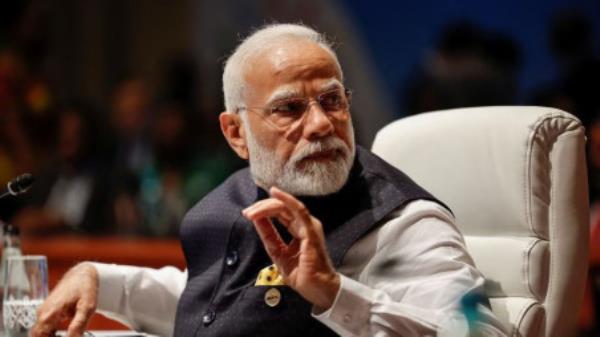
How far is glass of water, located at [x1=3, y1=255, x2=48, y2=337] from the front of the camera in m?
2.44

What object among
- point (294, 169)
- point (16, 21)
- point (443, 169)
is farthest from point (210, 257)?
point (16, 21)

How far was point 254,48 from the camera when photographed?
2344mm

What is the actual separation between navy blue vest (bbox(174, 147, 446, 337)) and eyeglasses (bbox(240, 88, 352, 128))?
14 centimetres

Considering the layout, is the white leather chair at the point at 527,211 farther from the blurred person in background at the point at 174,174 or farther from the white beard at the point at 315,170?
the blurred person in background at the point at 174,174

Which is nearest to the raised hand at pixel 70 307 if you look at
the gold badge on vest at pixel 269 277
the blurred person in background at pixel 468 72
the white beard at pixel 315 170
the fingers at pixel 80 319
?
the fingers at pixel 80 319

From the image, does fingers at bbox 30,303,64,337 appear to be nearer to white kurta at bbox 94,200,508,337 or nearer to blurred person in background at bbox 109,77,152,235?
white kurta at bbox 94,200,508,337

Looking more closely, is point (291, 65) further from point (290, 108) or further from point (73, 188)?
point (73, 188)

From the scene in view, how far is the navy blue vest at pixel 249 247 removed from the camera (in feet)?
7.23

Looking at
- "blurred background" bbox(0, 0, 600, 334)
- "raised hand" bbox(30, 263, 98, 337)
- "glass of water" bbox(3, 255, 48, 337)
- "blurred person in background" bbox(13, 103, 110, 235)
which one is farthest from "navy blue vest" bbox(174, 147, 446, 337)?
"blurred person in background" bbox(13, 103, 110, 235)

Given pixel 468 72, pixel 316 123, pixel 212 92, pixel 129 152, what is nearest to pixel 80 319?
pixel 316 123

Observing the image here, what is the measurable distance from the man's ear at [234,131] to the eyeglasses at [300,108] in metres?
0.17

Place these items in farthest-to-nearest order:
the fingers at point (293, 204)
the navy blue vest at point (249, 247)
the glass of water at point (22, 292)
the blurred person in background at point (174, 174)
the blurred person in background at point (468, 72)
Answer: the blurred person in background at point (174, 174), the blurred person in background at point (468, 72), the glass of water at point (22, 292), the navy blue vest at point (249, 247), the fingers at point (293, 204)

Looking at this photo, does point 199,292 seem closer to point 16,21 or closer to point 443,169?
point 443,169

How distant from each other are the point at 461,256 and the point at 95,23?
587 centimetres
